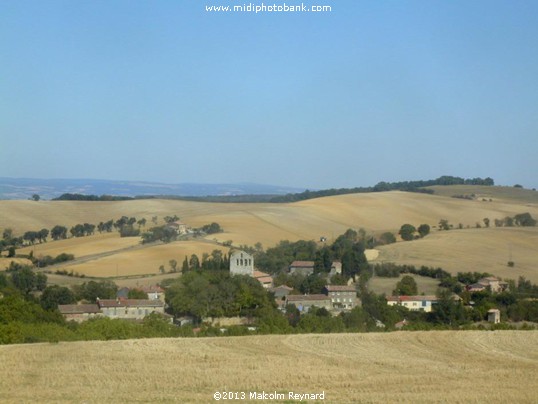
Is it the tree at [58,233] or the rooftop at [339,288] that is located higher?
the tree at [58,233]

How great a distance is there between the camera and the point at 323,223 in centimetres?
9100

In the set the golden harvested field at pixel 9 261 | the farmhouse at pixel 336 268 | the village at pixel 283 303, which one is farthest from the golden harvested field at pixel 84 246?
the farmhouse at pixel 336 268

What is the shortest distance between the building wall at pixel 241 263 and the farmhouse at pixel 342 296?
7.51 m

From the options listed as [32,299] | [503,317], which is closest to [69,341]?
[32,299]

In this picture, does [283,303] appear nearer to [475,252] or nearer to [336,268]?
[336,268]

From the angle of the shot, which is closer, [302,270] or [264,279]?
[264,279]

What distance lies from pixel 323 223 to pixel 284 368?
67904mm

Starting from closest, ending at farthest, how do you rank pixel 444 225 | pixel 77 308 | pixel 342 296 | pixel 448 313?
pixel 448 313 → pixel 77 308 → pixel 342 296 → pixel 444 225

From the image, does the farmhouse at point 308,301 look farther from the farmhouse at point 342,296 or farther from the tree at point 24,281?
the tree at point 24,281

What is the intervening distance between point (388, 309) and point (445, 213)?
177 feet

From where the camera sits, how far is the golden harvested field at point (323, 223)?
6681 cm

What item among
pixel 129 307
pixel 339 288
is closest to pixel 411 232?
pixel 339 288

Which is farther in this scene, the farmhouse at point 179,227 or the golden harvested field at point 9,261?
the farmhouse at point 179,227

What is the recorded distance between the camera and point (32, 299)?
47.8 m
